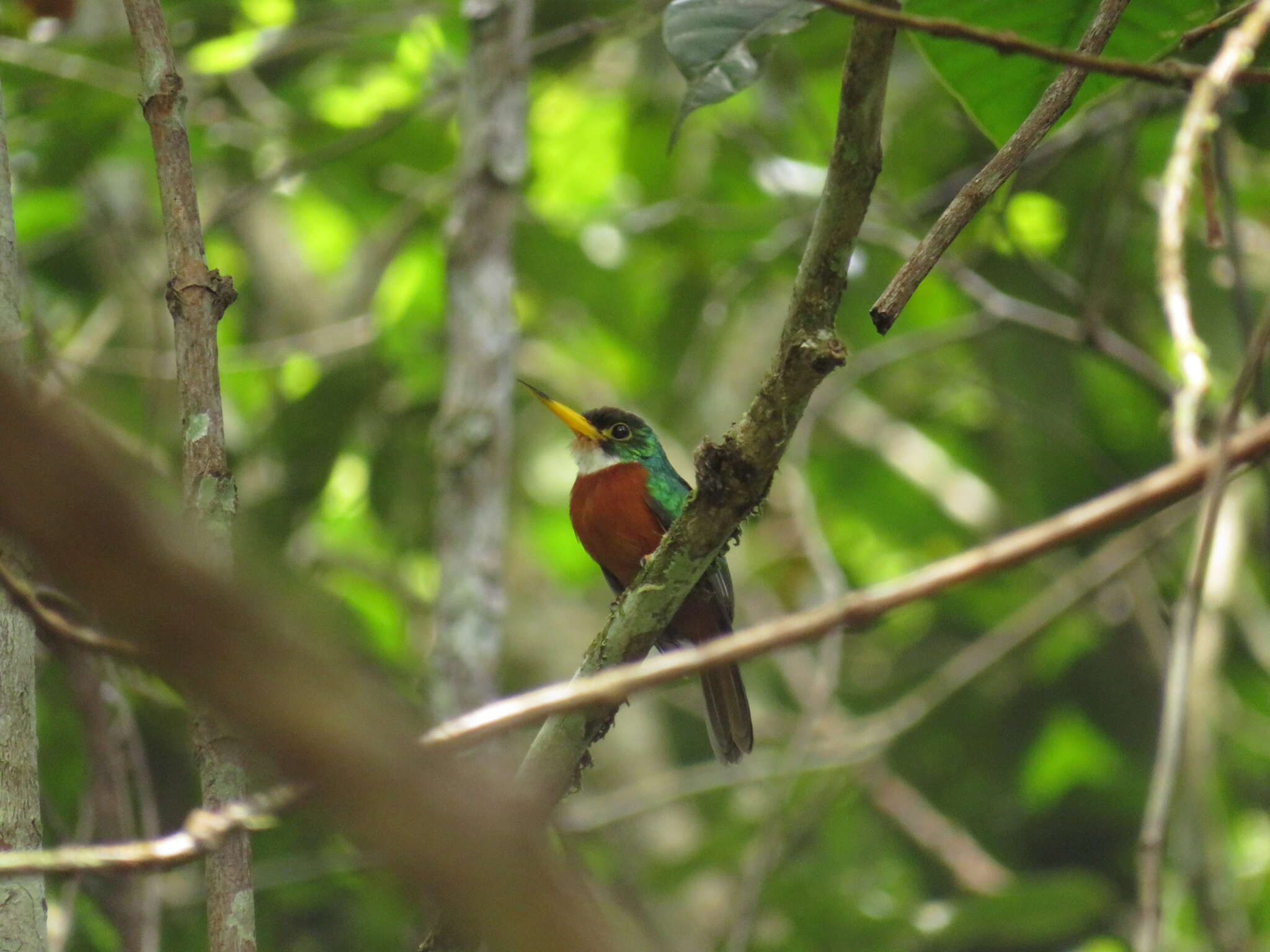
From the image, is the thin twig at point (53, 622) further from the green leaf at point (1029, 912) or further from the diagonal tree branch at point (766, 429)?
the green leaf at point (1029, 912)

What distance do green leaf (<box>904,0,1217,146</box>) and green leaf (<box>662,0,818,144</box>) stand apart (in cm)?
29

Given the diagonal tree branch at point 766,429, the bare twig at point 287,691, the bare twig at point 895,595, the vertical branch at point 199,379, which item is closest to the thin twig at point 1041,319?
the diagonal tree branch at point 766,429

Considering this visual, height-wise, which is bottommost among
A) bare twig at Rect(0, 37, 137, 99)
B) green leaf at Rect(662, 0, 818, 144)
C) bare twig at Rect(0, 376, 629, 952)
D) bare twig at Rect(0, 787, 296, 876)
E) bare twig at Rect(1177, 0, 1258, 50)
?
bare twig at Rect(0, 376, 629, 952)

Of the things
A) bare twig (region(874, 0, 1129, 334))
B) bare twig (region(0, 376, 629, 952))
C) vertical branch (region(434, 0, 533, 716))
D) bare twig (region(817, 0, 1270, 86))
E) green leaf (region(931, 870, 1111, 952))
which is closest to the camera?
bare twig (region(0, 376, 629, 952))

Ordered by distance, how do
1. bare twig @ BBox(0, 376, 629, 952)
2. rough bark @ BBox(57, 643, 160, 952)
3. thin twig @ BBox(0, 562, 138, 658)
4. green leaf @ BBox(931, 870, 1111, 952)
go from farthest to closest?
green leaf @ BBox(931, 870, 1111, 952), rough bark @ BBox(57, 643, 160, 952), thin twig @ BBox(0, 562, 138, 658), bare twig @ BBox(0, 376, 629, 952)

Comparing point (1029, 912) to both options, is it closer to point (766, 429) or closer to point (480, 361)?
point (480, 361)

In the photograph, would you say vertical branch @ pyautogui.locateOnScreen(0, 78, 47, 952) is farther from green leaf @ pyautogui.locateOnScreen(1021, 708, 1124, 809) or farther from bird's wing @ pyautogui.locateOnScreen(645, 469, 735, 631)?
green leaf @ pyautogui.locateOnScreen(1021, 708, 1124, 809)

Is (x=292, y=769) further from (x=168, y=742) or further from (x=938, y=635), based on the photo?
(x=938, y=635)

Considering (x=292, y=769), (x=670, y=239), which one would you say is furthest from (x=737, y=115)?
(x=292, y=769)

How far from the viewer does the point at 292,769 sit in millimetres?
546

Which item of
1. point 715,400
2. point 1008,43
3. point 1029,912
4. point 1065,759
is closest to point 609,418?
point 715,400

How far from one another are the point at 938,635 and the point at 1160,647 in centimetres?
98

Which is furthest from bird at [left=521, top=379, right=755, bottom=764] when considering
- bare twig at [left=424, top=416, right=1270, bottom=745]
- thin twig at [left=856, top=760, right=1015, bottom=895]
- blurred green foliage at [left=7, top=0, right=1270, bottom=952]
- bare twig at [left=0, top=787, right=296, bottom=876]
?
bare twig at [left=424, top=416, right=1270, bottom=745]

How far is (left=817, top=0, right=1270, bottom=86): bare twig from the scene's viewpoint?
4.39 feet
